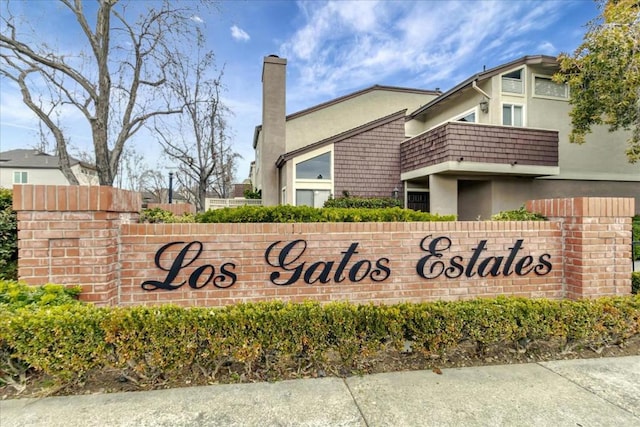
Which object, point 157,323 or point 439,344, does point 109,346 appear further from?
point 439,344

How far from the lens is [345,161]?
12953 mm

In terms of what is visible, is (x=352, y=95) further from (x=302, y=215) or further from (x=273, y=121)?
(x=302, y=215)

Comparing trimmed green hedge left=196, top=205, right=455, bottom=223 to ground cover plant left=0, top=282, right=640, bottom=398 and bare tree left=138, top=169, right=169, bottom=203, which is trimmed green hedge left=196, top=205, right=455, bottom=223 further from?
bare tree left=138, top=169, right=169, bottom=203

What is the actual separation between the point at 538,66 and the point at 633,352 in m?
11.0

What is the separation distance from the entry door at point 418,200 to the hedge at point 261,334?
10.2 meters

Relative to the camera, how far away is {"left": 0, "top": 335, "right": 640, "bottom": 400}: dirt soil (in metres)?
2.72

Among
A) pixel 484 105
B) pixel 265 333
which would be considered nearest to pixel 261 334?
pixel 265 333

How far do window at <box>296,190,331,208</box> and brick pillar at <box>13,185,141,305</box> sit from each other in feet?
30.7

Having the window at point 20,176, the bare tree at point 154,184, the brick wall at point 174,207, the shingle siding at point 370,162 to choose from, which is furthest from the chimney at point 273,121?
the window at point 20,176

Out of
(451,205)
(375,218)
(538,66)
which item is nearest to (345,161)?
(451,205)

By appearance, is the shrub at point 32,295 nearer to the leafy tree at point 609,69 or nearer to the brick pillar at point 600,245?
the brick pillar at point 600,245

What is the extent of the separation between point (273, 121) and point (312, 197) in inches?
199

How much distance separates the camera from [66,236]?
3.30 m

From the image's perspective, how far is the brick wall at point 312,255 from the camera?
332 cm
